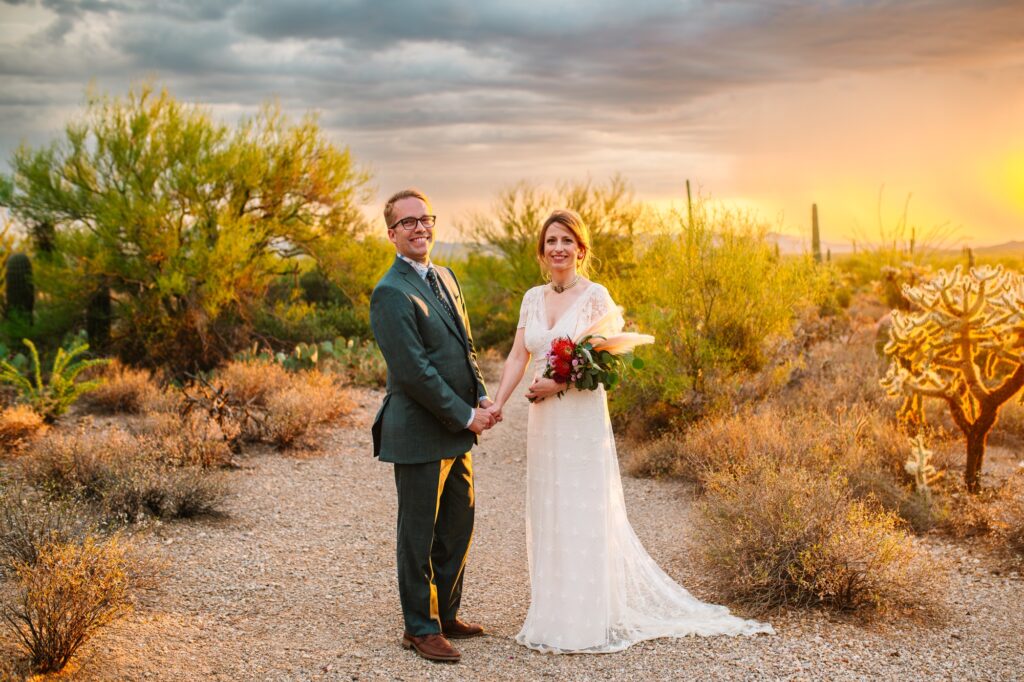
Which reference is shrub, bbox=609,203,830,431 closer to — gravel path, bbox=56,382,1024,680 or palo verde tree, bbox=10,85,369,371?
gravel path, bbox=56,382,1024,680

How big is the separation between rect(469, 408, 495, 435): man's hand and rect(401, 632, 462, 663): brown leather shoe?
3.69 feet

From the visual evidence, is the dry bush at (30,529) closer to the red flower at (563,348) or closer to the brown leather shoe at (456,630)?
the brown leather shoe at (456,630)

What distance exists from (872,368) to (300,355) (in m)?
8.26

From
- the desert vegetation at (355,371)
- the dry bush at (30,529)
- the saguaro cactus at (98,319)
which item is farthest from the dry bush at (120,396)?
the dry bush at (30,529)

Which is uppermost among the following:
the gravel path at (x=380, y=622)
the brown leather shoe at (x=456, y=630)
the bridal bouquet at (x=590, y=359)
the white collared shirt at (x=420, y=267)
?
the white collared shirt at (x=420, y=267)

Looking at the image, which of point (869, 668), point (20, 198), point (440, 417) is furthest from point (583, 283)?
point (20, 198)

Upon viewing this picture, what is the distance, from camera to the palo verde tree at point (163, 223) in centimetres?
1394

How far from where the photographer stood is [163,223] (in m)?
14.1

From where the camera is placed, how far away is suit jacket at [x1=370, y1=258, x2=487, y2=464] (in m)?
4.42

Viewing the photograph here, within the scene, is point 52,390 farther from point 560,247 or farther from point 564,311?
point 560,247

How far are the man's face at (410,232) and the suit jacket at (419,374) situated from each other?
0.27 feet

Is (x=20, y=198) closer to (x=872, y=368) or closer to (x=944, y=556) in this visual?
(x=872, y=368)

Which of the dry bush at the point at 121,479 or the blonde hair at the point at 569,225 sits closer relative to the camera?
the blonde hair at the point at 569,225

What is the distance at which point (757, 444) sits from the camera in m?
7.95
